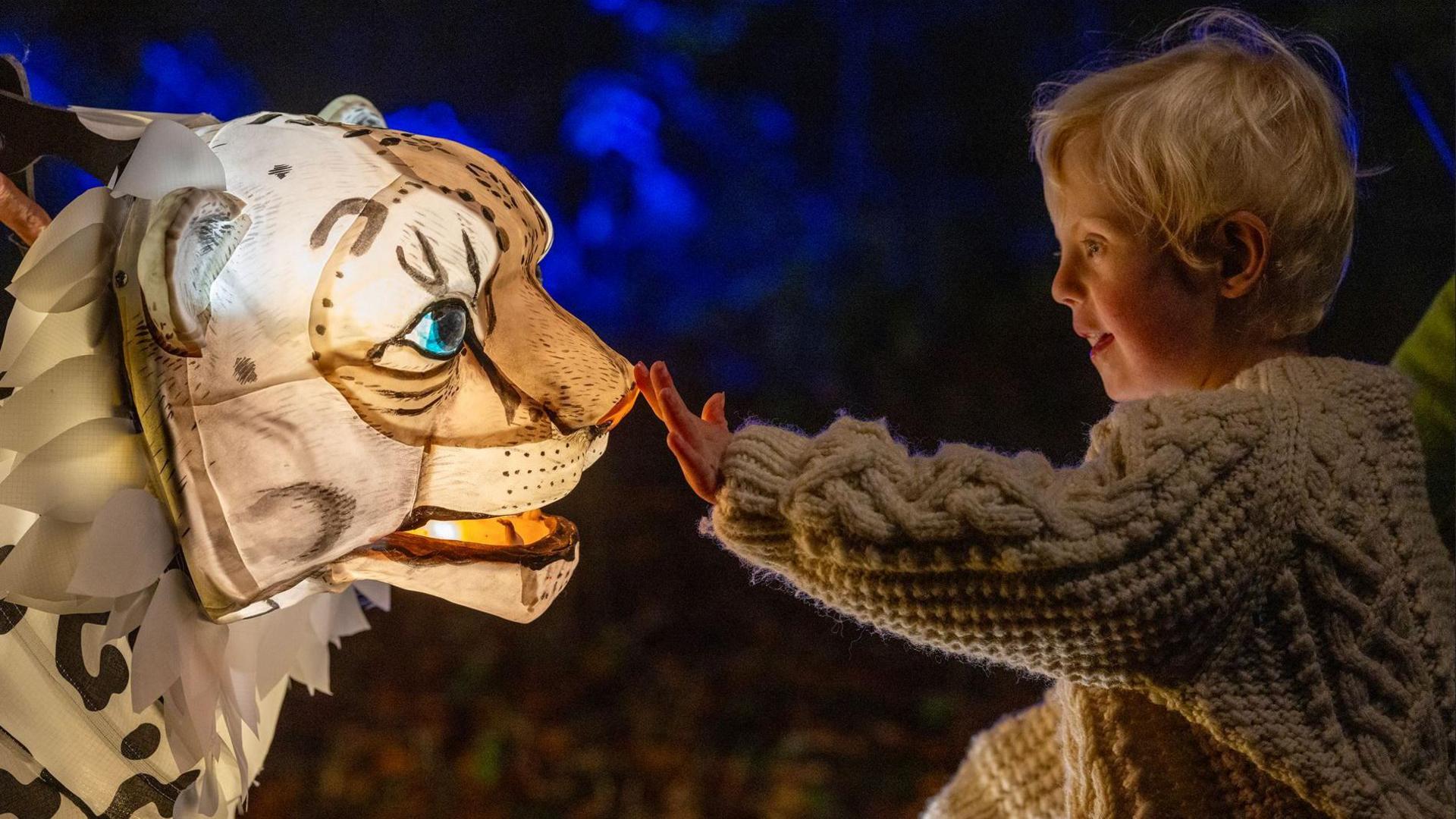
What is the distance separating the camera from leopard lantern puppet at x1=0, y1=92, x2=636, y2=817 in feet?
2.29

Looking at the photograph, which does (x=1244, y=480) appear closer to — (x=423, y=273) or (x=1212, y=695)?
(x=1212, y=695)

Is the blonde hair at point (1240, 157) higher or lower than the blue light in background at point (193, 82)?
higher

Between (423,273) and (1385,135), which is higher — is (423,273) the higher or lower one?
the lower one

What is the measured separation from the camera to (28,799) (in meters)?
0.73

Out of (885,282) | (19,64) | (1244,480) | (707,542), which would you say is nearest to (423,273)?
(19,64)

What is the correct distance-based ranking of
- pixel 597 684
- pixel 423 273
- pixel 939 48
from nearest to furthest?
pixel 423 273 < pixel 939 48 < pixel 597 684

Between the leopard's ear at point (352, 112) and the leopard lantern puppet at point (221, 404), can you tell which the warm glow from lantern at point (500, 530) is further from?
the leopard's ear at point (352, 112)

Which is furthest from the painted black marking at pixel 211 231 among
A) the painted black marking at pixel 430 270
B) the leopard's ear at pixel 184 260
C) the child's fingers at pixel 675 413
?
the child's fingers at pixel 675 413

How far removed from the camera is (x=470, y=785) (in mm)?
1537

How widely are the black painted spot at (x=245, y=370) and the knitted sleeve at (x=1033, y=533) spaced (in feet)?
1.14

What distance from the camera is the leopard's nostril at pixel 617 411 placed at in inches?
32.4

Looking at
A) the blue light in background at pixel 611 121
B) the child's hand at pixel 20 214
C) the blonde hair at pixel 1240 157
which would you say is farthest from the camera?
the blue light in background at pixel 611 121

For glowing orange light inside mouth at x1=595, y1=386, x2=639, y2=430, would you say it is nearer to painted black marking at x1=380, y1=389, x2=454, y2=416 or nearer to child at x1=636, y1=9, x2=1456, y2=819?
child at x1=636, y1=9, x2=1456, y2=819

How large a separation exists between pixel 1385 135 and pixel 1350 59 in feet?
0.44
